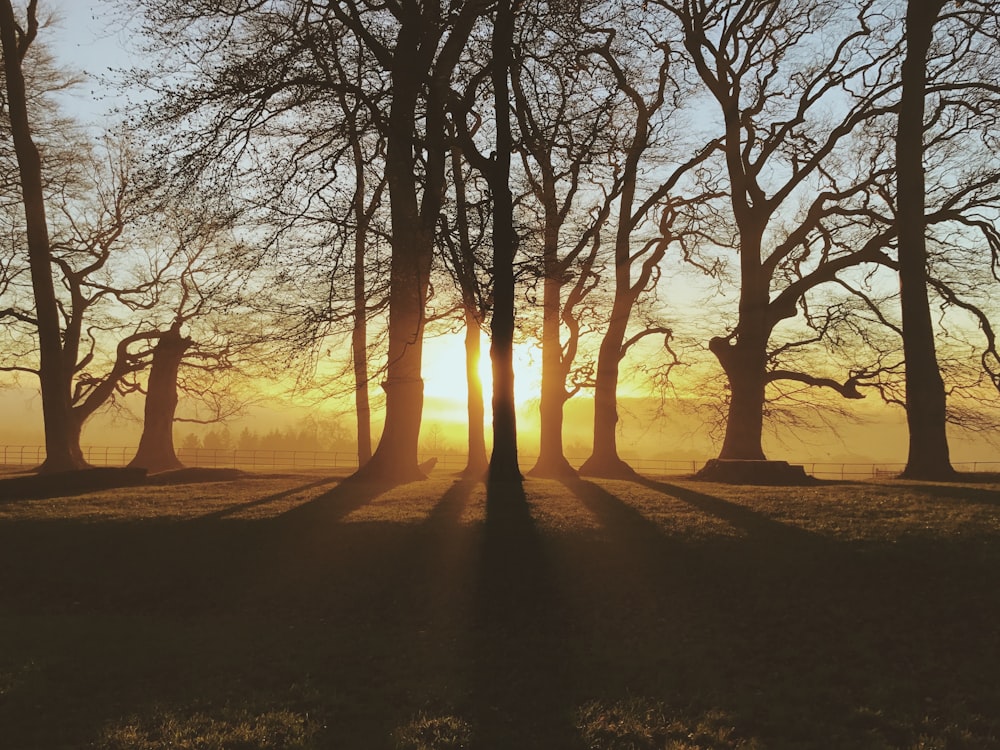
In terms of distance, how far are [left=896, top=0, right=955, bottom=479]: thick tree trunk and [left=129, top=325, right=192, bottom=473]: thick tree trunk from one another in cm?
2598

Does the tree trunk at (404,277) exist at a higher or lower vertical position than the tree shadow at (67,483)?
higher

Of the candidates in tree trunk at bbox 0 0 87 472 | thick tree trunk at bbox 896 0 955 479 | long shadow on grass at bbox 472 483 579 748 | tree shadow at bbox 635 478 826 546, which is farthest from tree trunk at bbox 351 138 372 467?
thick tree trunk at bbox 896 0 955 479

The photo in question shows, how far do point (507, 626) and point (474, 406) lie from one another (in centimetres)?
1879

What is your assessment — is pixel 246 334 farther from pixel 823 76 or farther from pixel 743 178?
pixel 823 76

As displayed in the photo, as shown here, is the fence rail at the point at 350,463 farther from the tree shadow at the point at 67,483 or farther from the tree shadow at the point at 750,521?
the tree shadow at the point at 750,521

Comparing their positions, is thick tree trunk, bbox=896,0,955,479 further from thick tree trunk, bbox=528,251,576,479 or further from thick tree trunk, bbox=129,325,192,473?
thick tree trunk, bbox=129,325,192,473

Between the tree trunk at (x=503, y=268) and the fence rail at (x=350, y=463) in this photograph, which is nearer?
the tree trunk at (x=503, y=268)

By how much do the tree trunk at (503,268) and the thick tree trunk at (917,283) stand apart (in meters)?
10.4

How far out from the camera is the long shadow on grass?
6.64 m

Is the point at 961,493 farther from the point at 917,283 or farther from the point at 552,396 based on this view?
the point at 552,396

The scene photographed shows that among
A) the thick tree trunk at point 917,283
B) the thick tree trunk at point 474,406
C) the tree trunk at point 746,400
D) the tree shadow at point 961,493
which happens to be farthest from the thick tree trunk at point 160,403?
the tree shadow at point 961,493

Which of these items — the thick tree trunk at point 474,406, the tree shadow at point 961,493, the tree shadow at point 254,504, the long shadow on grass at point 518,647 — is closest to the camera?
the long shadow on grass at point 518,647

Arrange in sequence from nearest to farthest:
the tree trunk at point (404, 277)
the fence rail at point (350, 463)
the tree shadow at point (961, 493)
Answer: the tree shadow at point (961, 493) → the tree trunk at point (404, 277) → the fence rail at point (350, 463)

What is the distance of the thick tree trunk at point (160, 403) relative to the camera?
32.4 meters
